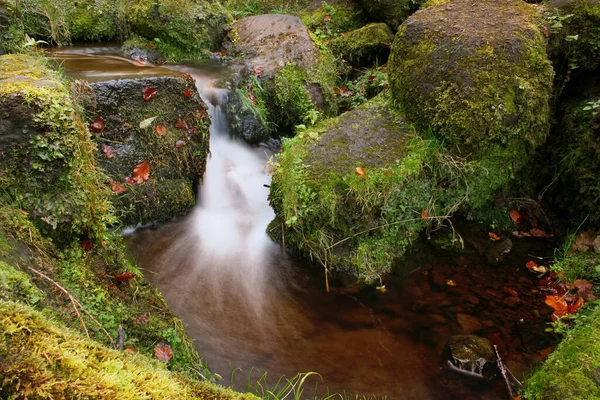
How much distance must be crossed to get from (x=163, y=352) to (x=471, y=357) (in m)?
2.46

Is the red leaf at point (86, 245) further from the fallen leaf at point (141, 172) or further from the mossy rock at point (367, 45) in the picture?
the mossy rock at point (367, 45)

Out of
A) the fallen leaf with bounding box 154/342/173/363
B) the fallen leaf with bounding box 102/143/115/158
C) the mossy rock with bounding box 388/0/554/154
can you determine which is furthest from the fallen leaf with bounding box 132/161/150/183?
the mossy rock with bounding box 388/0/554/154

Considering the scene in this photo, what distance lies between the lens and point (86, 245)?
9.06 feet

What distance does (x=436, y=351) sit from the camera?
3648 mm

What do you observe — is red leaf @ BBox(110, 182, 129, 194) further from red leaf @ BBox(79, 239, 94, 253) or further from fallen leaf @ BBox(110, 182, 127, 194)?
red leaf @ BBox(79, 239, 94, 253)

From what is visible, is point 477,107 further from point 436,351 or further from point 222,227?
point 222,227

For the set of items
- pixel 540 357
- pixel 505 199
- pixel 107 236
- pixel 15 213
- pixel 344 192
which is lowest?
pixel 540 357

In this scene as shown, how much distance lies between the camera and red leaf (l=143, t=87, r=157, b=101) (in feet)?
15.9

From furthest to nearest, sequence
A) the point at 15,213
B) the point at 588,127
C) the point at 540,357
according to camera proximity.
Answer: the point at 588,127 < the point at 540,357 < the point at 15,213

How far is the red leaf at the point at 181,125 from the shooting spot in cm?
513

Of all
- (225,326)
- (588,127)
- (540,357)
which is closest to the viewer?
(540,357)

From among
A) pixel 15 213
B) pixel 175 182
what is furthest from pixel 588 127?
pixel 15 213

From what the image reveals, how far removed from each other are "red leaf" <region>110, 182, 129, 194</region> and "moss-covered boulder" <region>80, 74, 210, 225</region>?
4 centimetres

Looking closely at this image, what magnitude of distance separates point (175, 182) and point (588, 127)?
4.91 meters
